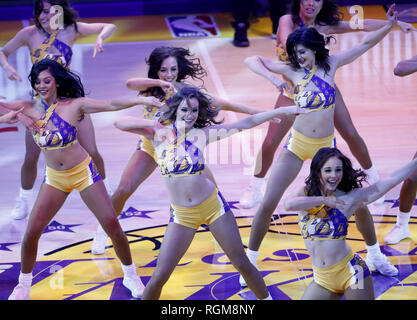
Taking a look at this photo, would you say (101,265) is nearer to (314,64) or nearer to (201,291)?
(201,291)

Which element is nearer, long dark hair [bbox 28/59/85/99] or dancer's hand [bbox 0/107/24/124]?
dancer's hand [bbox 0/107/24/124]

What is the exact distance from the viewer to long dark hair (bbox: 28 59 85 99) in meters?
4.80

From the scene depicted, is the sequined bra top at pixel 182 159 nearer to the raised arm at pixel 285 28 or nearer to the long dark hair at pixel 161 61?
the long dark hair at pixel 161 61

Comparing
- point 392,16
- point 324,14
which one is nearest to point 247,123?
point 392,16

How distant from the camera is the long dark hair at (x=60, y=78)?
189 inches

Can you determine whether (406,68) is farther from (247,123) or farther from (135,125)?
(135,125)

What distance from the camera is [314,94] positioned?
4.97 metres

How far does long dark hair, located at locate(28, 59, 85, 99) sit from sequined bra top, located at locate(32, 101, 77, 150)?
14 cm

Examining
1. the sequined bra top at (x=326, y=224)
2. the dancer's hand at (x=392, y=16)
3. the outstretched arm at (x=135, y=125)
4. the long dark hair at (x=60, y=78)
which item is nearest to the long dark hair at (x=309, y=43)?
the dancer's hand at (x=392, y=16)

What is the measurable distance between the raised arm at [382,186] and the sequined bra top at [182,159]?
89 cm

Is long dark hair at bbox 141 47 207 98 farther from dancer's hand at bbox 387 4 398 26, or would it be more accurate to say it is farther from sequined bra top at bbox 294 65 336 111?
dancer's hand at bbox 387 4 398 26

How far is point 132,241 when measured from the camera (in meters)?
5.85

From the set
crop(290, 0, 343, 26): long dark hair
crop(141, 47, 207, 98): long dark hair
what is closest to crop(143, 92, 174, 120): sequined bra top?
crop(141, 47, 207, 98): long dark hair

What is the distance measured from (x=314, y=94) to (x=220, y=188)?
199cm
